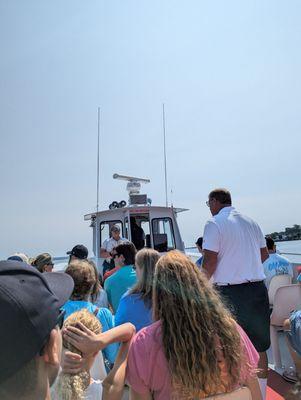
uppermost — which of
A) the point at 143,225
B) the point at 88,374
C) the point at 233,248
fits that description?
the point at 143,225

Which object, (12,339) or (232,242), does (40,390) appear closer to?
(12,339)

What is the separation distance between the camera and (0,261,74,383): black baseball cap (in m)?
1.11

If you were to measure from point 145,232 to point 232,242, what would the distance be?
6858 millimetres

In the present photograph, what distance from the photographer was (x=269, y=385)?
4.56m

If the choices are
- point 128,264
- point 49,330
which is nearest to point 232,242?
point 128,264

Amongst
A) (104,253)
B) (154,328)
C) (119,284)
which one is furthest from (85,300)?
(104,253)

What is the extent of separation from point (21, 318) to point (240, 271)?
3010mm

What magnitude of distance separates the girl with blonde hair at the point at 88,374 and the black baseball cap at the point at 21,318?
0.84m

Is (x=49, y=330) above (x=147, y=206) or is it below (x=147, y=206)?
below

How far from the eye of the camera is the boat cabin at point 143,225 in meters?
10.4

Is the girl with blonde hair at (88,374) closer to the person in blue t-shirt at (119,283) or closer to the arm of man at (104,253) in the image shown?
the person in blue t-shirt at (119,283)

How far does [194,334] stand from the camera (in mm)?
2055

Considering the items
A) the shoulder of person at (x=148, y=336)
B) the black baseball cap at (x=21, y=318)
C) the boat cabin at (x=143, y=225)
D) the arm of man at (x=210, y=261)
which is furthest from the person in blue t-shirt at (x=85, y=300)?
the boat cabin at (x=143, y=225)

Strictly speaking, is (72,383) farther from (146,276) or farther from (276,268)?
(276,268)
